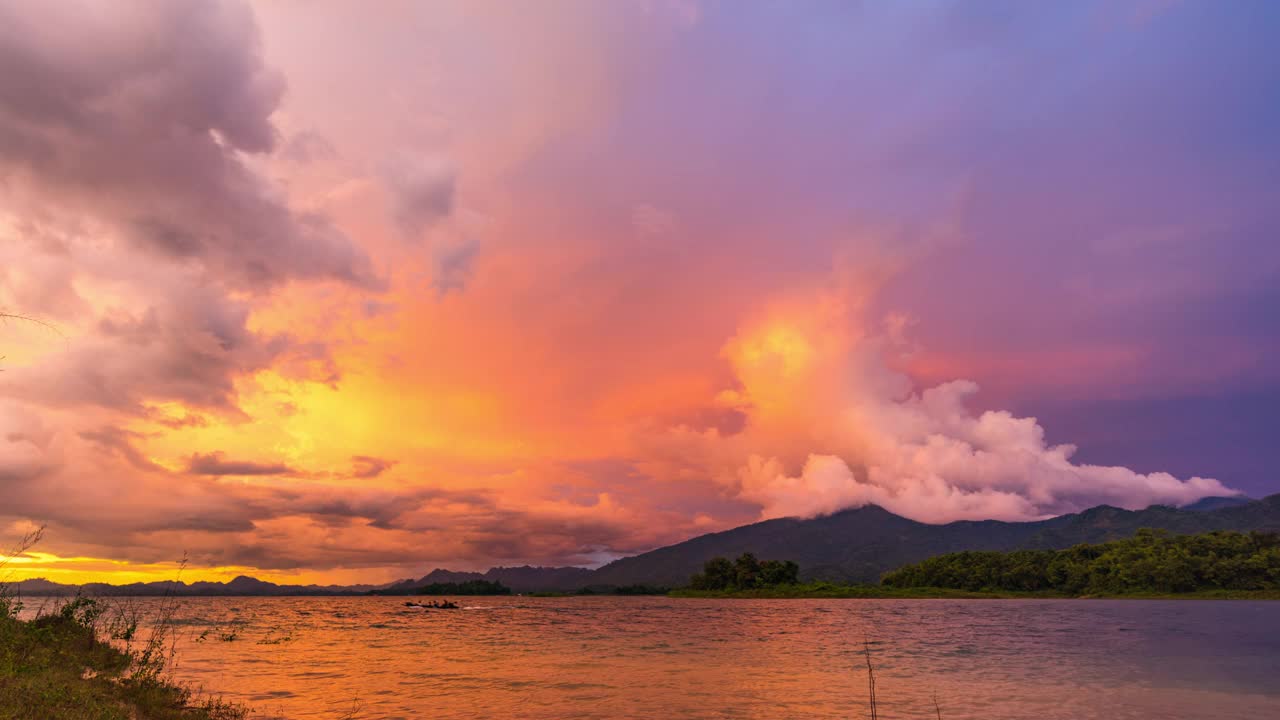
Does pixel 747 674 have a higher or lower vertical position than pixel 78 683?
lower

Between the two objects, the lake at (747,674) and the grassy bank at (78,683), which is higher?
the grassy bank at (78,683)

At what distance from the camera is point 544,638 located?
7550 cm

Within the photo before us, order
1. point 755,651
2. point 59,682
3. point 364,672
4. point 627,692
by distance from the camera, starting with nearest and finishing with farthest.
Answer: point 59,682, point 627,692, point 364,672, point 755,651

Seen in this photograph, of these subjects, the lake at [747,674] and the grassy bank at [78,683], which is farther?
the lake at [747,674]

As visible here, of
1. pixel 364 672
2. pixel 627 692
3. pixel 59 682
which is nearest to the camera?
pixel 59 682

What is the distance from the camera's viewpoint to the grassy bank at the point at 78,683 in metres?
18.2

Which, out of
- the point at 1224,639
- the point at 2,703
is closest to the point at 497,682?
the point at 2,703

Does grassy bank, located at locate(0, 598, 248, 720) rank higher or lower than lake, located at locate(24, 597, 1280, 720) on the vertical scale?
higher

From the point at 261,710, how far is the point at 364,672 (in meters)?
15.5

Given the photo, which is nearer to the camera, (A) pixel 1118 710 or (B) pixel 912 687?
(A) pixel 1118 710

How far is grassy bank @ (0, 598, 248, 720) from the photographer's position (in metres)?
18.2

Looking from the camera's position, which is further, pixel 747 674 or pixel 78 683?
pixel 747 674

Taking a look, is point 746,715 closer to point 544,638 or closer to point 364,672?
point 364,672

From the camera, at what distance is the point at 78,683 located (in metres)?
24.9
